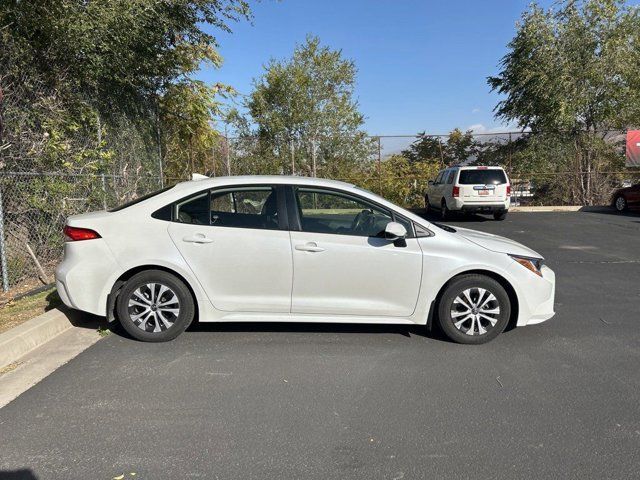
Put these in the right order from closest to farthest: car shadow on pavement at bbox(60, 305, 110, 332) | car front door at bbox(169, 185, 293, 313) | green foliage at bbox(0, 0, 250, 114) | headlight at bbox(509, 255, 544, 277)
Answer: car front door at bbox(169, 185, 293, 313) → headlight at bbox(509, 255, 544, 277) → car shadow on pavement at bbox(60, 305, 110, 332) → green foliage at bbox(0, 0, 250, 114)

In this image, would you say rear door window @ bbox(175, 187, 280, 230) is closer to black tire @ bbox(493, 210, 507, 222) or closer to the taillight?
the taillight

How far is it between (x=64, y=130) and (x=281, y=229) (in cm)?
526

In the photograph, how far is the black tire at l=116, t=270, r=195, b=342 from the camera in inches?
185

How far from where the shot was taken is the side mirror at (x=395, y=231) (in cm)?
455

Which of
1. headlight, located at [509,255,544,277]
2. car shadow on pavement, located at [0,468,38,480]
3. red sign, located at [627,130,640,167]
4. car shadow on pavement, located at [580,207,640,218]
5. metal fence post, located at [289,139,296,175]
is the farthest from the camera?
red sign, located at [627,130,640,167]

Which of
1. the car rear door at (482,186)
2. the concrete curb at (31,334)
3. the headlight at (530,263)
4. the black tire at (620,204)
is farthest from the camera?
the black tire at (620,204)

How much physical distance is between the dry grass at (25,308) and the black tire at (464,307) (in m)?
4.19

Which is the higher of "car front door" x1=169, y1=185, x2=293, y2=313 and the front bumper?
"car front door" x1=169, y1=185, x2=293, y2=313

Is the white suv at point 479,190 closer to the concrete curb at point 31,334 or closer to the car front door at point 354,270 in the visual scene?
the car front door at point 354,270

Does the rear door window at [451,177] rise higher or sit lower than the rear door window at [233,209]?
higher

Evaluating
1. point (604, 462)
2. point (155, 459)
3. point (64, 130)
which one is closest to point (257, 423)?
point (155, 459)

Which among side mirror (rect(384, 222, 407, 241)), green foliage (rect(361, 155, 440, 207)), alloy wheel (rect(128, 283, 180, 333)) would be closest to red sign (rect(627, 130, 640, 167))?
green foliage (rect(361, 155, 440, 207))

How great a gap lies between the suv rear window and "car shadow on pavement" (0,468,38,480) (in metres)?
14.0

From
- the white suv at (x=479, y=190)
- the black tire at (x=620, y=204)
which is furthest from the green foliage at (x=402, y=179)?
the black tire at (x=620, y=204)
